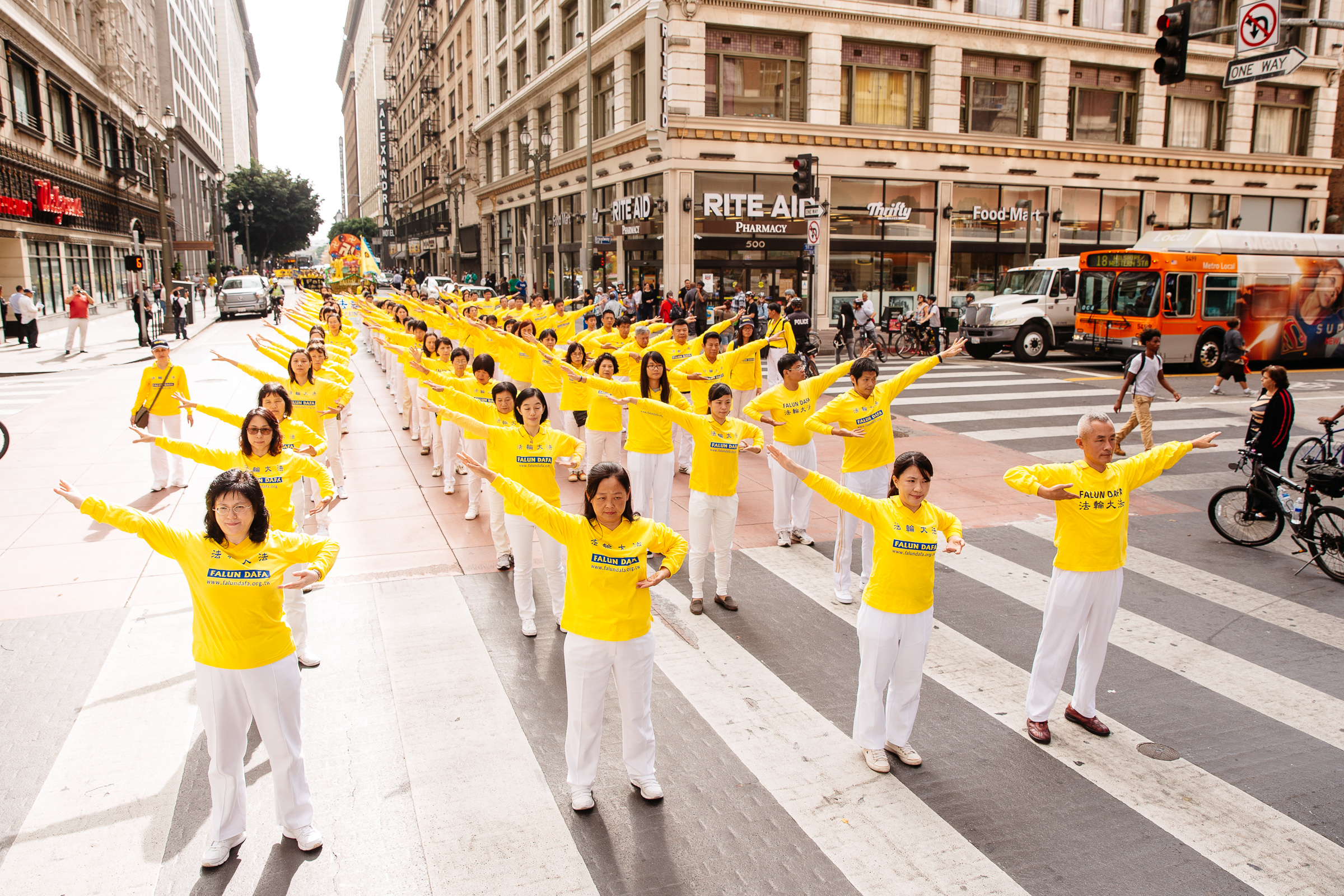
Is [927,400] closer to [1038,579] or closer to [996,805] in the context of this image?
[1038,579]

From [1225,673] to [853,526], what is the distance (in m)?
3.01

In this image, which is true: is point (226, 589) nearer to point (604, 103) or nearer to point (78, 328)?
point (78, 328)

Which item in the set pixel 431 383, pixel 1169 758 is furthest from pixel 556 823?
pixel 431 383

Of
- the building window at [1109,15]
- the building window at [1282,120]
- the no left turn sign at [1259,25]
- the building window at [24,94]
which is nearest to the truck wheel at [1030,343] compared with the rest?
the no left turn sign at [1259,25]

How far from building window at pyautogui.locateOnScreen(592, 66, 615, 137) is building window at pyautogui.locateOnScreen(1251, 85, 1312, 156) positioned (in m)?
26.4

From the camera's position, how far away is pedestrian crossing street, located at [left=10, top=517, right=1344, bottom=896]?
4344 mm

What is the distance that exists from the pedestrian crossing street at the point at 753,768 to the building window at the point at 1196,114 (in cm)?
3457

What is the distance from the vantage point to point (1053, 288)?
25688 mm

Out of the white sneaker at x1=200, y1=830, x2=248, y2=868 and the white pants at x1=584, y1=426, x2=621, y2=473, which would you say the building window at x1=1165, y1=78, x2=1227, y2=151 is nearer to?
the white pants at x1=584, y1=426, x2=621, y2=473

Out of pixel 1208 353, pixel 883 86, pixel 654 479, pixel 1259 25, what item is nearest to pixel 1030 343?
pixel 1208 353

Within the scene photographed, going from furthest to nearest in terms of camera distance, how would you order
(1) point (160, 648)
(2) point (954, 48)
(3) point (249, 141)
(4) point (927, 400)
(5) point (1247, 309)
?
1. (3) point (249, 141)
2. (2) point (954, 48)
3. (5) point (1247, 309)
4. (4) point (927, 400)
5. (1) point (160, 648)

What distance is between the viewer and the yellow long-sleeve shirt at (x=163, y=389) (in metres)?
10.5

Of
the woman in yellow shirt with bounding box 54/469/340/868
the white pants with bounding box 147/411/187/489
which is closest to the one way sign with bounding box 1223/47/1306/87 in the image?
the woman in yellow shirt with bounding box 54/469/340/868

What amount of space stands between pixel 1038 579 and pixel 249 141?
176 meters
